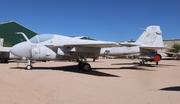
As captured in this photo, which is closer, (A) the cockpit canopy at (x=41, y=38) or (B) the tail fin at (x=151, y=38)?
(A) the cockpit canopy at (x=41, y=38)

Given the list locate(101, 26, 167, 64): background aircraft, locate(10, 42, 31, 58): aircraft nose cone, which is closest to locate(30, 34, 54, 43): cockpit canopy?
locate(10, 42, 31, 58): aircraft nose cone

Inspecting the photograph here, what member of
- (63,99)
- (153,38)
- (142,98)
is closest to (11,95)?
(63,99)

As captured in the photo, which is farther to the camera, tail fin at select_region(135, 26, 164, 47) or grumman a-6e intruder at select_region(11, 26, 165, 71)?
tail fin at select_region(135, 26, 164, 47)

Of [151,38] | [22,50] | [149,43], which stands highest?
[151,38]

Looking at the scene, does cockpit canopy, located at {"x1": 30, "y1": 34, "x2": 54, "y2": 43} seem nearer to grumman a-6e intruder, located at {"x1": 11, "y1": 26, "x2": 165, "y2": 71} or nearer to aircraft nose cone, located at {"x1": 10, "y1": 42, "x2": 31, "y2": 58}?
grumman a-6e intruder, located at {"x1": 11, "y1": 26, "x2": 165, "y2": 71}

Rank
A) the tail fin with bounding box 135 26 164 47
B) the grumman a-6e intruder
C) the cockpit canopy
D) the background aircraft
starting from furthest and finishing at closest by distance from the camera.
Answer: the tail fin with bounding box 135 26 164 47 → the background aircraft → the cockpit canopy → the grumman a-6e intruder

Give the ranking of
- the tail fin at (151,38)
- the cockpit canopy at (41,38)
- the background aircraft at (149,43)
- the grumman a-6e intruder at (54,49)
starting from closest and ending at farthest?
1. the grumman a-6e intruder at (54,49)
2. the cockpit canopy at (41,38)
3. the background aircraft at (149,43)
4. the tail fin at (151,38)

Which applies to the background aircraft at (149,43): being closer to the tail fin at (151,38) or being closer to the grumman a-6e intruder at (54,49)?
the tail fin at (151,38)

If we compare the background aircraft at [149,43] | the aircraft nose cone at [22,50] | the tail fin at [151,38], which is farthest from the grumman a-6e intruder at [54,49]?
the tail fin at [151,38]

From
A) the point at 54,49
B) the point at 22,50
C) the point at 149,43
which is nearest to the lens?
the point at 22,50

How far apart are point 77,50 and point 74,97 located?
7.32 meters

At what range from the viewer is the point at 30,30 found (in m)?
44.5

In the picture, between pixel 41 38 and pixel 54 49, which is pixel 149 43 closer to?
pixel 54 49

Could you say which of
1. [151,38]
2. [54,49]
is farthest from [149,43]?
[54,49]
